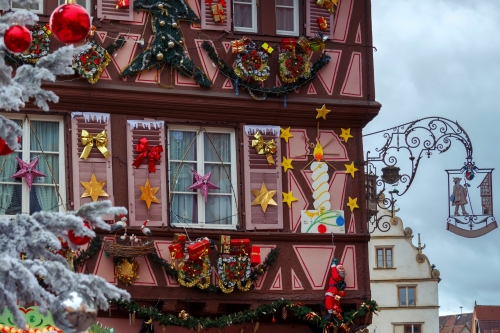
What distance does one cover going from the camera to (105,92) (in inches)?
769

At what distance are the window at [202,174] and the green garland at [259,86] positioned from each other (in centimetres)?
76

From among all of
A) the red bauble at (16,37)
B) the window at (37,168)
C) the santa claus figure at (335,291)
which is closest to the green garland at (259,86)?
the window at (37,168)

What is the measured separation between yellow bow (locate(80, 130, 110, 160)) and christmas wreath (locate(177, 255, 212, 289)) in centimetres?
195

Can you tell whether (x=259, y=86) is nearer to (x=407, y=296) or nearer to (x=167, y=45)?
(x=167, y=45)

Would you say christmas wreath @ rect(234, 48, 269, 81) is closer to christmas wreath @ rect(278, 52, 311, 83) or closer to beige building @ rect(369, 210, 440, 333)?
christmas wreath @ rect(278, 52, 311, 83)

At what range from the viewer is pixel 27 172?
19.1 metres

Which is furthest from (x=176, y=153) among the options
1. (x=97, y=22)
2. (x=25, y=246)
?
(x=25, y=246)

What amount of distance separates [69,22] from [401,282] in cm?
3896

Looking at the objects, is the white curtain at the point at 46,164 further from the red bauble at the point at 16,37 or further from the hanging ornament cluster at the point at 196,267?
the red bauble at the point at 16,37

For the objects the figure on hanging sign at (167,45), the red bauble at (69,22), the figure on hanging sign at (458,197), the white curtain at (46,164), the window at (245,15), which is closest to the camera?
the red bauble at (69,22)

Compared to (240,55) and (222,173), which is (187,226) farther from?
(240,55)

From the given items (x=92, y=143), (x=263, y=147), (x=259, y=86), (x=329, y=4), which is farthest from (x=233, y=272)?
(x=329, y=4)

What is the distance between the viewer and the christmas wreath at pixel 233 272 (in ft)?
63.9

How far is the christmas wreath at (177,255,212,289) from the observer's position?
1928 centimetres
